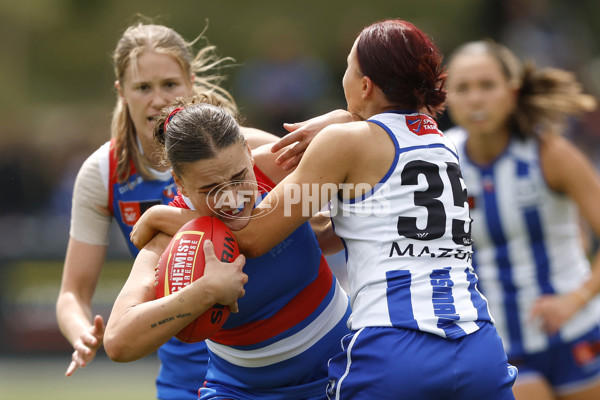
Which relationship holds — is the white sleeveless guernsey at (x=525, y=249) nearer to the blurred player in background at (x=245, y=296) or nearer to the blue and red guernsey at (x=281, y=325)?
the blurred player in background at (x=245, y=296)

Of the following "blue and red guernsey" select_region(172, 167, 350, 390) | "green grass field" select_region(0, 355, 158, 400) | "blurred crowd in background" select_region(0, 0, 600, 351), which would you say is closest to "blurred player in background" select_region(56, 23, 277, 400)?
A: "blue and red guernsey" select_region(172, 167, 350, 390)

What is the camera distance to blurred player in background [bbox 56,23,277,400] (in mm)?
3986

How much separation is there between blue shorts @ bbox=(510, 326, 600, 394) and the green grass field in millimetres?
3994

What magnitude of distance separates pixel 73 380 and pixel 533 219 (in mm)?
5544

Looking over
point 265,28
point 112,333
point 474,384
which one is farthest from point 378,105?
point 265,28

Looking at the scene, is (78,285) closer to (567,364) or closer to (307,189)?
(307,189)

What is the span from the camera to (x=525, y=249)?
204 inches

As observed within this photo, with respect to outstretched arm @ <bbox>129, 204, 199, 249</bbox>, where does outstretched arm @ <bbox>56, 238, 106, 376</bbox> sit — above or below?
below

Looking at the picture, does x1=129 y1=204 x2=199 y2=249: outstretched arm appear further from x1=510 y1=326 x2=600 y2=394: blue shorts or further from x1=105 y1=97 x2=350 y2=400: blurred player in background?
x1=510 y1=326 x2=600 y2=394: blue shorts

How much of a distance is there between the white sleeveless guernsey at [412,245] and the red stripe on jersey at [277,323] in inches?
13.2

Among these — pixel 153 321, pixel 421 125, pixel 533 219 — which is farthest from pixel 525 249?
A: pixel 153 321

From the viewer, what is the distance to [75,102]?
49.5 ft

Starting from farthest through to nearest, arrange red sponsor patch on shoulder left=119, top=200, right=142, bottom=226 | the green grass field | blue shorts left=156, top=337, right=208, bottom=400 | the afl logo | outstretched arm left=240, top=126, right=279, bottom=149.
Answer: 1. the green grass field
2. red sponsor patch on shoulder left=119, top=200, right=142, bottom=226
3. blue shorts left=156, top=337, right=208, bottom=400
4. outstretched arm left=240, top=126, right=279, bottom=149
5. the afl logo

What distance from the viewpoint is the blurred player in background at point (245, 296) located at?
9.45ft
